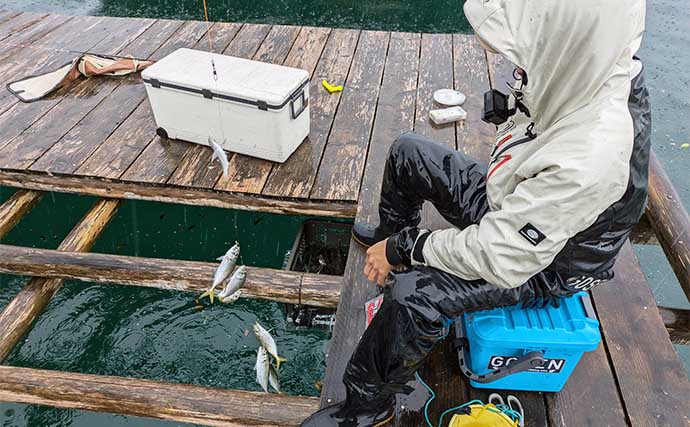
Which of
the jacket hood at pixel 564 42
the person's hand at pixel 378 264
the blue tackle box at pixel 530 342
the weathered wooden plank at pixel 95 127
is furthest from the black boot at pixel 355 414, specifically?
the weathered wooden plank at pixel 95 127

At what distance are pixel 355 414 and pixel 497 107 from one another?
4.80 feet

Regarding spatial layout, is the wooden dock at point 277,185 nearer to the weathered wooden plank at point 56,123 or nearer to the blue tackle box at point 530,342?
the weathered wooden plank at point 56,123

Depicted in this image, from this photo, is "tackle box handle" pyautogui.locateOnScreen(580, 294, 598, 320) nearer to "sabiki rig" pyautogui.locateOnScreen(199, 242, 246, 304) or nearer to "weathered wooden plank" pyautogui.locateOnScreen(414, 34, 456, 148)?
"weathered wooden plank" pyautogui.locateOnScreen(414, 34, 456, 148)

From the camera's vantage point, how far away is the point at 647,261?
4.59 metres

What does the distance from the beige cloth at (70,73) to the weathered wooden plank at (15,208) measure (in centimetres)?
112

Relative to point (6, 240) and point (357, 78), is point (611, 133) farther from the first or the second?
point (6, 240)

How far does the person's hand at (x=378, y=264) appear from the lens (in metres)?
2.14

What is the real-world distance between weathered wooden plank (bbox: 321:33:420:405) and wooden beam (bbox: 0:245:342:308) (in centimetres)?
35

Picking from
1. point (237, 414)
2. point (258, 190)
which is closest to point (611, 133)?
point (237, 414)

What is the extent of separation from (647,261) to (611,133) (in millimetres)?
3782

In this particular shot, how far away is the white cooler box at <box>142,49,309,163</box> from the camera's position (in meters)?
3.19

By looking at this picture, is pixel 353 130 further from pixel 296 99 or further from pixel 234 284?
pixel 234 284

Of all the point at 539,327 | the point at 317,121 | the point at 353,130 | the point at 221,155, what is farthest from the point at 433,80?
the point at 539,327

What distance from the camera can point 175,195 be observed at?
133 inches
